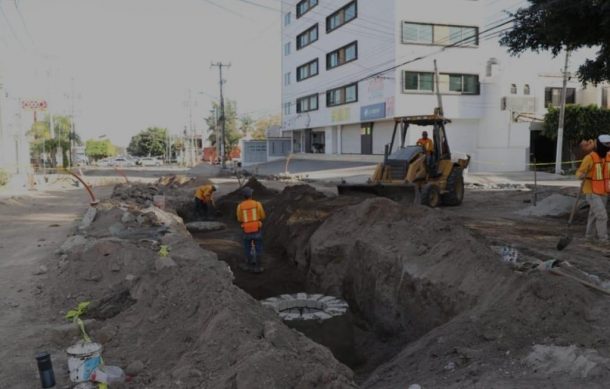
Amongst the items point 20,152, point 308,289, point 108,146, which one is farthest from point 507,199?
point 108,146

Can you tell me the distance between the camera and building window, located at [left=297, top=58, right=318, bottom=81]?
44750 millimetres

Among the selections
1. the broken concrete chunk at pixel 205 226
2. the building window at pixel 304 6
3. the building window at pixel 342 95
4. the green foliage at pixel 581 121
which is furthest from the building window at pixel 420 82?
the broken concrete chunk at pixel 205 226

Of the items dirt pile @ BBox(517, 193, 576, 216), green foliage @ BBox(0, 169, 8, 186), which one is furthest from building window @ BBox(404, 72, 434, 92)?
green foliage @ BBox(0, 169, 8, 186)

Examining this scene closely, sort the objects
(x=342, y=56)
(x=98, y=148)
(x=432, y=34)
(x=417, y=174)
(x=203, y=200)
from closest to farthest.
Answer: (x=417, y=174)
(x=203, y=200)
(x=432, y=34)
(x=342, y=56)
(x=98, y=148)

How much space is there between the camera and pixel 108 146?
4828 inches

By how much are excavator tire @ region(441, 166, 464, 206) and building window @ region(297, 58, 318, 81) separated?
2979cm

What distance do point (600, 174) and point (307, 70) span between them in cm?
3951

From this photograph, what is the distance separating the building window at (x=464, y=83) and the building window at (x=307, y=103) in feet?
48.2

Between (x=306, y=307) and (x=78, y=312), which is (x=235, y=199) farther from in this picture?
→ (x=78, y=312)

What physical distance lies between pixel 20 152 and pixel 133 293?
109 feet

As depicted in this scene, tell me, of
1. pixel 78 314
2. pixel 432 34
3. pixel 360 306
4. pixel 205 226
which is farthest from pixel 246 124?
pixel 78 314

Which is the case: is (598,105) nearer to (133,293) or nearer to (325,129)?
(325,129)

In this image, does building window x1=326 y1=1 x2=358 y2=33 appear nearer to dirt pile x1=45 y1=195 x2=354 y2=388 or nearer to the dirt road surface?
the dirt road surface

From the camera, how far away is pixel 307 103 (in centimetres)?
4662
